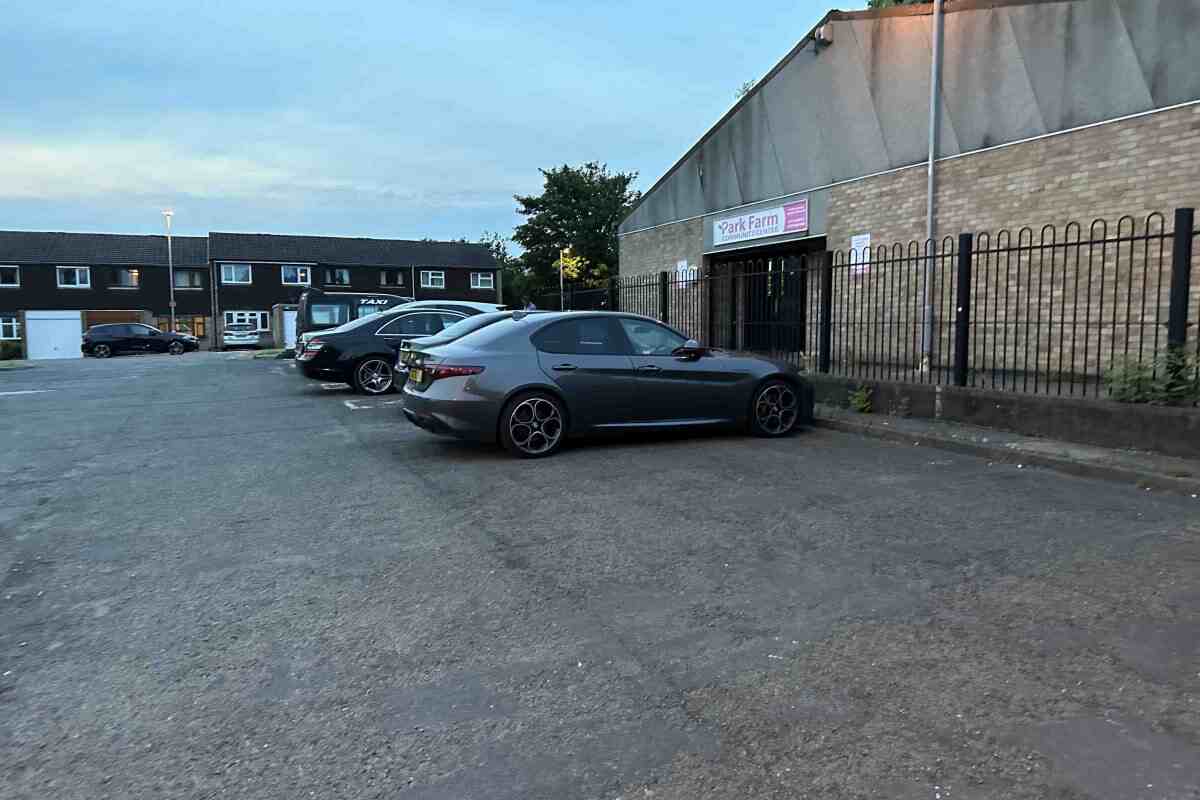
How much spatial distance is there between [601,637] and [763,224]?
15190 mm

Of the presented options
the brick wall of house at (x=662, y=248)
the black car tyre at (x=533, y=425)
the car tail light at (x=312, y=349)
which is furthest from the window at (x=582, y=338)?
the brick wall of house at (x=662, y=248)

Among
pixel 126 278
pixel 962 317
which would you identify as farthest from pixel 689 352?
pixel 126 278

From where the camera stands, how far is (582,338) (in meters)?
8.37

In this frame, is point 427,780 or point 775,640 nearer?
point 427,780

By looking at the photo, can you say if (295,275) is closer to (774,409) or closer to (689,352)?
(689,352)

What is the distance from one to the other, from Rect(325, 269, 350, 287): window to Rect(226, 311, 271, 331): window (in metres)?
4.93

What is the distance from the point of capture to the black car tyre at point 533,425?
7836 millimetres

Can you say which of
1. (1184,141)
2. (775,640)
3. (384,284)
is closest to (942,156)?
(1184,141)

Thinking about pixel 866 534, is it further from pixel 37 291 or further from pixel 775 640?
pixel 37 291

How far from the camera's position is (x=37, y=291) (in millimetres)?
50938

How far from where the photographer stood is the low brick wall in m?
7.23

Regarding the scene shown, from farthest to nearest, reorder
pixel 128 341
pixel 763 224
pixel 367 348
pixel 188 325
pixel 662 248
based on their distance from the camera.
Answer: pixel 188 325
pixel 128 341
pixel 662 248
pixel 763 224
pixel 367 348

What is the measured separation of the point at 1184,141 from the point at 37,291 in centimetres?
5934

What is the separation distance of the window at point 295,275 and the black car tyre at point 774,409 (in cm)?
5183
